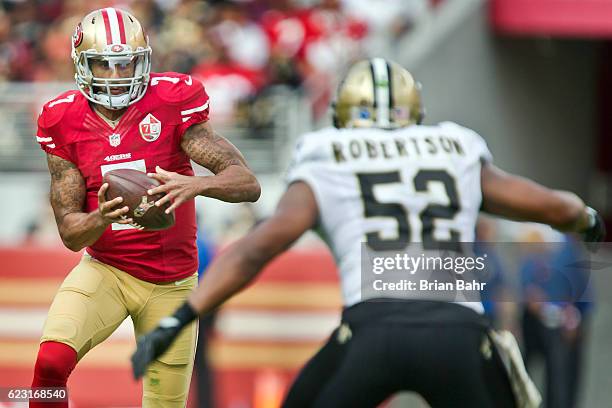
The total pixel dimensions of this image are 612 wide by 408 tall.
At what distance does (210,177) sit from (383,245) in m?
0.90

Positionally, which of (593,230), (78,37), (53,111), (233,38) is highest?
(233,38)

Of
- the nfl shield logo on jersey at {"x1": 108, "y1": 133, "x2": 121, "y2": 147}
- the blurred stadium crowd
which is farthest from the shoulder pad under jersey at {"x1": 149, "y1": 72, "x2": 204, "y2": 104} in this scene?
the blurred stadium crowd

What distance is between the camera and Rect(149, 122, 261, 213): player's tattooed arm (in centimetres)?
485

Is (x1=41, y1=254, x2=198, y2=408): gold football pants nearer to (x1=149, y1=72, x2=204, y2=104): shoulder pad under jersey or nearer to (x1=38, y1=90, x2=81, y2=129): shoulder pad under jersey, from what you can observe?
(x1=38, y1=90, x2=81, y2=129): shoulder pad under jersey

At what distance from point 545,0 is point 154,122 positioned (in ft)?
30.8

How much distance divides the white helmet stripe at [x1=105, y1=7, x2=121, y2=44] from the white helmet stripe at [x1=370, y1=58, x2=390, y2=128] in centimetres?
108

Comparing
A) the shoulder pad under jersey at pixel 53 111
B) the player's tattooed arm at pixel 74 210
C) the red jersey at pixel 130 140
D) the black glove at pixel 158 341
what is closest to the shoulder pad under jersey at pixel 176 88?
the red jersey at pixel 130 140

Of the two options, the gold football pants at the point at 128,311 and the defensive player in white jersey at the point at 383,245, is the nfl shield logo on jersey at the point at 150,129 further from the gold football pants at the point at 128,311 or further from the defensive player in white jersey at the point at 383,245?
the defensive player in white jersey at the point at 383,245

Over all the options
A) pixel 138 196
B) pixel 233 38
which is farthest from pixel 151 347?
pixel 233 38

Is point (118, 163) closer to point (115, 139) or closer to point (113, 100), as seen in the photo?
point (115, 139)

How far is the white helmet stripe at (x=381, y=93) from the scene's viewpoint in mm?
4699

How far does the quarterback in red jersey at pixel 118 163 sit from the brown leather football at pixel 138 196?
68 mm

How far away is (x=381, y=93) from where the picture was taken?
4715 millimetres

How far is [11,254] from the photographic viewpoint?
9.59 m
